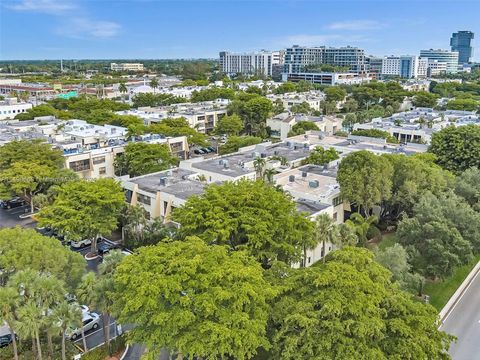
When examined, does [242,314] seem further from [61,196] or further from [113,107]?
[113,107]

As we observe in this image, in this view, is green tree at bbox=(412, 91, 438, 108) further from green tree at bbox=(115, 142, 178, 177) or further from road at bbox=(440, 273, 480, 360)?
road at bbox=(440, 273, 480, 360)

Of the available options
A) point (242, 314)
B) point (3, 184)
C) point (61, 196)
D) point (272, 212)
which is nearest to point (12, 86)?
point (3, 184)

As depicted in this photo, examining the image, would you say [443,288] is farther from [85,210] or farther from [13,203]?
[13,203]

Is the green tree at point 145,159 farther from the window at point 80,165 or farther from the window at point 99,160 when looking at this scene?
the window at point 80,165

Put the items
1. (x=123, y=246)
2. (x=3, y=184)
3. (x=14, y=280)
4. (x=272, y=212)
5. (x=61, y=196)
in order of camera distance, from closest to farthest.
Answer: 1. (x=14, y=280)
2. (x=272, y=212)
3. (x=61, y=196)
4. (x=123, y=246)
5. (x=3, y=184)

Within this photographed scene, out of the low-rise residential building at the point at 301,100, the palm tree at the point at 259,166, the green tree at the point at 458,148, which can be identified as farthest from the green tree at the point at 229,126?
the green tree at the point at 458,148

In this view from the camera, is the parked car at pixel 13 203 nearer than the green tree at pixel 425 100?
Yes

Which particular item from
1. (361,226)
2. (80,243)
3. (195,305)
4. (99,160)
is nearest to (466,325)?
(361,226)
